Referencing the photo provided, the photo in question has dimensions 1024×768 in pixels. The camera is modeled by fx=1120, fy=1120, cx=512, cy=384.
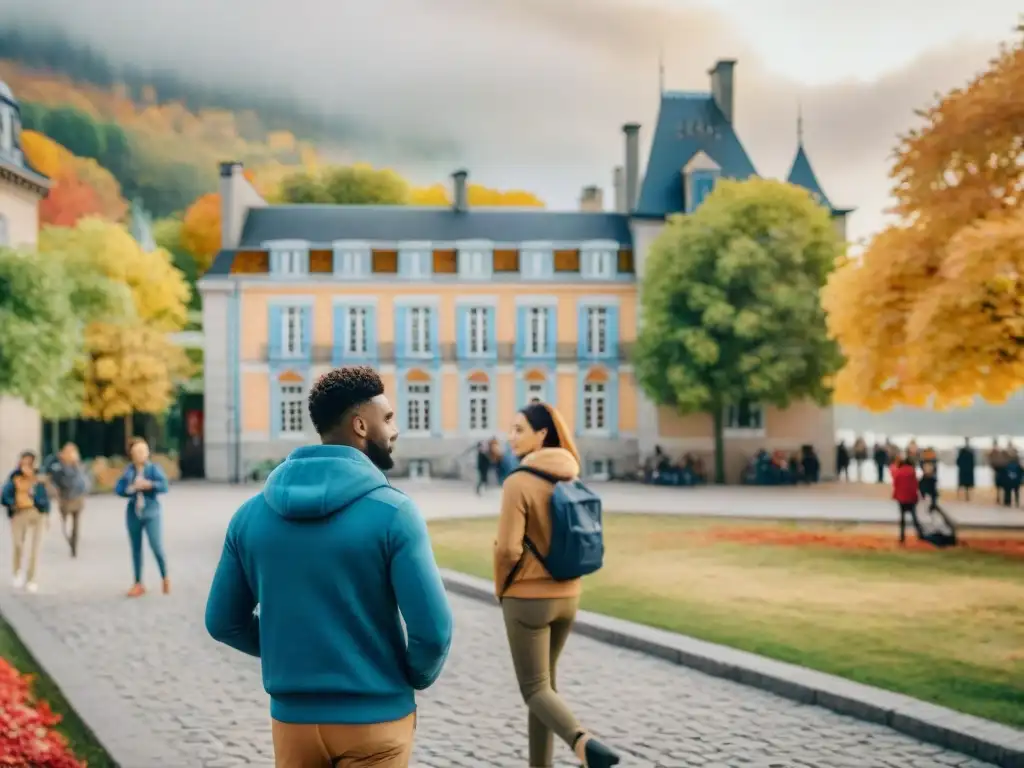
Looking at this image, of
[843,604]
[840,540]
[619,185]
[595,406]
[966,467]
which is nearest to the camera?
[843,604]

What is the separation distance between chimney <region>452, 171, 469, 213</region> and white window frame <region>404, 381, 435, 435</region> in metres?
6.30

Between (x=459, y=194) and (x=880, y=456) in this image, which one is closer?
(x=880, y=456)

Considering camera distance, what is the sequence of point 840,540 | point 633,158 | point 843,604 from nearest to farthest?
point 843,604, point 840,540, point 633,158

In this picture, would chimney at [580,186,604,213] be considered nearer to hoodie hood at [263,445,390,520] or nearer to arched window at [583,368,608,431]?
arched window at [583,368,608,431]

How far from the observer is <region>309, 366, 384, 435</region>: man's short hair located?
3055mm

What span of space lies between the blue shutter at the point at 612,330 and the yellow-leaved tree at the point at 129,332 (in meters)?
13.8

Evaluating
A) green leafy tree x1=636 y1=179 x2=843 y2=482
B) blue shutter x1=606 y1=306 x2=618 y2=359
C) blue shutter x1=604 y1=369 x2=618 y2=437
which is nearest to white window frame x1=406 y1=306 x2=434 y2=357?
blue shutter x1=606 y1=306 x2=618 y2=359

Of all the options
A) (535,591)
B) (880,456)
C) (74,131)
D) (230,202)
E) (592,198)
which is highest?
(592,198)

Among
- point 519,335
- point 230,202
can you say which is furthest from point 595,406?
point 230,202

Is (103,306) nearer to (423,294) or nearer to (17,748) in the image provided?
(423,294)

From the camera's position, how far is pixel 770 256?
105 ft

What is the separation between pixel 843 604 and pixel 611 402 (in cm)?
2668

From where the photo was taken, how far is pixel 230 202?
36500mm

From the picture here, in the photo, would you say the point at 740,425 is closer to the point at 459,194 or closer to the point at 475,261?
the point at 475,261
